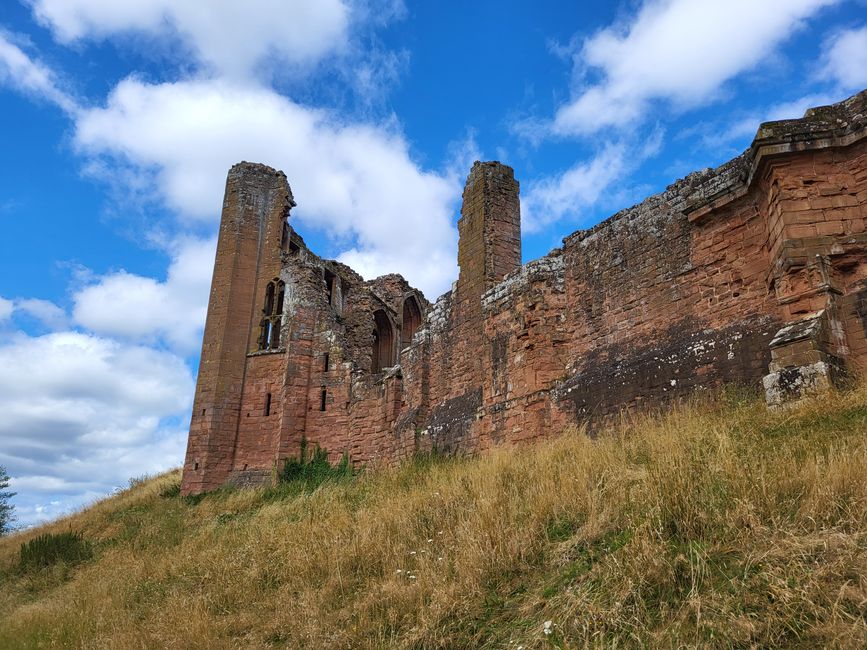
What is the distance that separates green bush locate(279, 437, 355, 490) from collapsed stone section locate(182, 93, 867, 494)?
11.5 inches

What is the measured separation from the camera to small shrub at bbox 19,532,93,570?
1311 centimetres

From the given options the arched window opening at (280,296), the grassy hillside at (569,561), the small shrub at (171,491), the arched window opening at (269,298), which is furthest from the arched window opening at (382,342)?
the grassy hillside at (569,561)

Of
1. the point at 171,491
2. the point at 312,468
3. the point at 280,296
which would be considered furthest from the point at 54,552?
the point at 280,296

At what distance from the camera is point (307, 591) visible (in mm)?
5895

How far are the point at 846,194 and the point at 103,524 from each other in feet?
60.6

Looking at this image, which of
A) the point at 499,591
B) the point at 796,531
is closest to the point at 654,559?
the point at 796,531

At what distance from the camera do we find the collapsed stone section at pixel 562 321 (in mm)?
7797

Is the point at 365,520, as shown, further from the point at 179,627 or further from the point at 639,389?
the point at 639,389

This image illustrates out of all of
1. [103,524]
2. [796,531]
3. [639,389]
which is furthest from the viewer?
[103,524]

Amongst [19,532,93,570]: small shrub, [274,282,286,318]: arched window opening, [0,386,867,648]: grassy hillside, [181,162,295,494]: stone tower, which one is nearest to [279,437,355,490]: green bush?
[181,162,295,494]: stone tower

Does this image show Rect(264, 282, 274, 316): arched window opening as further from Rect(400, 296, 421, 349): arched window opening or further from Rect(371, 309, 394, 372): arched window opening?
Rect(400, 296, 421, 349): arched window opening

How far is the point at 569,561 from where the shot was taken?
472cm

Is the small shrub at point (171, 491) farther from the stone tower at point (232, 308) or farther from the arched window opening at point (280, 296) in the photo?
the arched window opening at point (280, 296)

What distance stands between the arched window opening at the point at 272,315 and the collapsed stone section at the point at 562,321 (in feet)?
0.34
